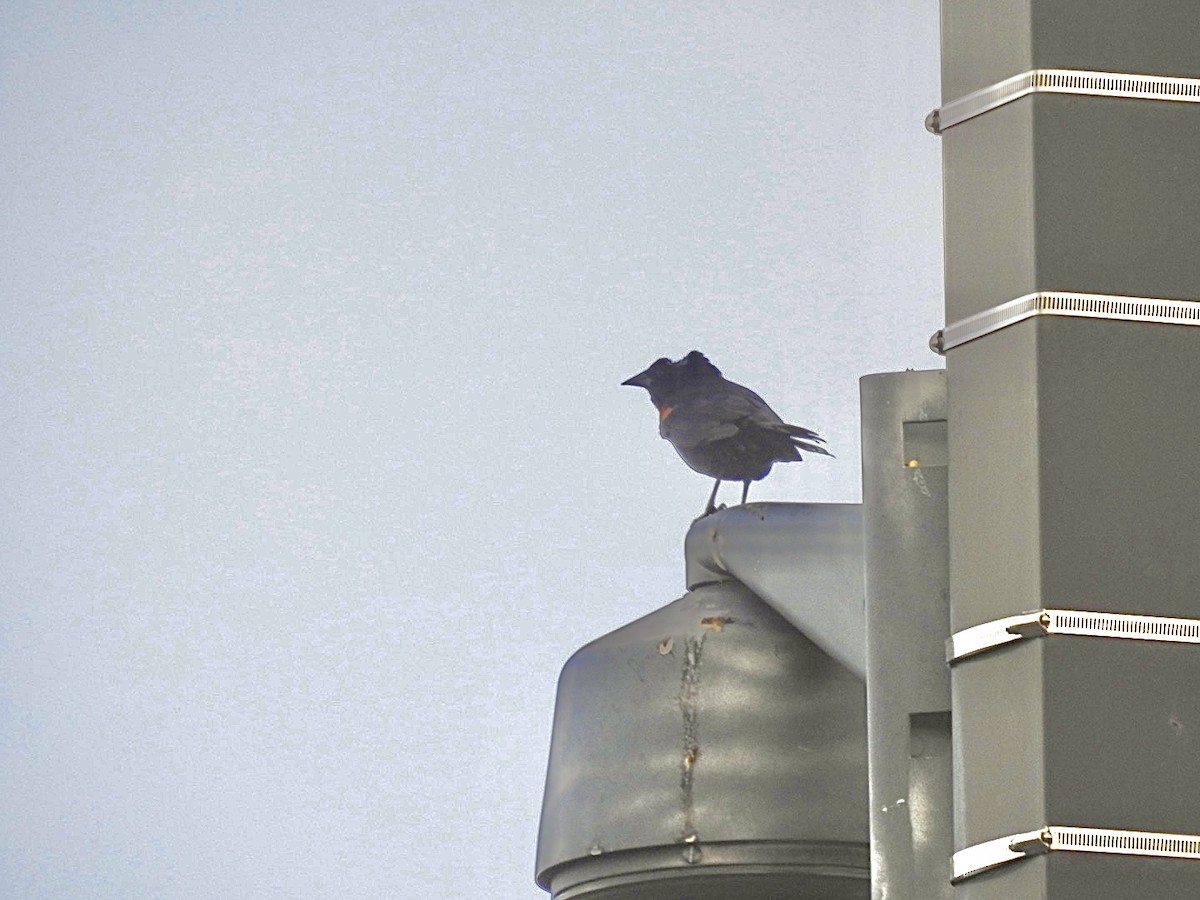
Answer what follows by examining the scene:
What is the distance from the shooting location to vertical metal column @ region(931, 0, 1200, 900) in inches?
91.3

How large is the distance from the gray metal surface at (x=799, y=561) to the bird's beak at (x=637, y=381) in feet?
9.96

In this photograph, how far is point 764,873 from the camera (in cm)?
365

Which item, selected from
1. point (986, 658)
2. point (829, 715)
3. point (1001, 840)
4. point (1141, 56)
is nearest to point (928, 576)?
point (986, 658)

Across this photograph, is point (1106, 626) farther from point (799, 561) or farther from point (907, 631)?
point (799, 561)

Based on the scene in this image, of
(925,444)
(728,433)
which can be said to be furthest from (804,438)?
(925,444)

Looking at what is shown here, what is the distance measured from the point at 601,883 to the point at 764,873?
12.6 inches

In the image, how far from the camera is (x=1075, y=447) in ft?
7.93

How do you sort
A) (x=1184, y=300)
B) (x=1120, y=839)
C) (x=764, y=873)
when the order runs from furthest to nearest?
(x=764, y=873)
(x=1184, y=300)
(x=1120, y=839)

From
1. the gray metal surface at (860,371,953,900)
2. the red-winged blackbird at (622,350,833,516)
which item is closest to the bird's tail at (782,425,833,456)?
the red-winged blackbird at (622,350,833,516)

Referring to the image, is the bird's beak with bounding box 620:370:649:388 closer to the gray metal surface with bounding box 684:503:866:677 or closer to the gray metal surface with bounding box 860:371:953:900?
the gray metal surface with bounding box 684:503:866:677

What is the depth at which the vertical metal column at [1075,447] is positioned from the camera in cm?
232

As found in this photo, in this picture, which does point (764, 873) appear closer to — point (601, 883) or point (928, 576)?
point (601, 883)

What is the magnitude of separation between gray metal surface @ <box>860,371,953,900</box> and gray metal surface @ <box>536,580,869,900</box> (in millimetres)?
1054

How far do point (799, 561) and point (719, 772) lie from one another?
489 millimetres
